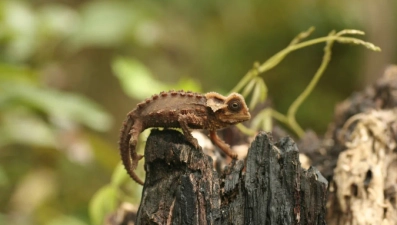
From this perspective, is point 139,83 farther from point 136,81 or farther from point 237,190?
point 237,190

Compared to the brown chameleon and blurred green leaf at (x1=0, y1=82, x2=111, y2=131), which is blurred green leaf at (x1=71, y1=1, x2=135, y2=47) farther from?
the brown chameleon

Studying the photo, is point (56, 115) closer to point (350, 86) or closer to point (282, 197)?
point (282, 197)

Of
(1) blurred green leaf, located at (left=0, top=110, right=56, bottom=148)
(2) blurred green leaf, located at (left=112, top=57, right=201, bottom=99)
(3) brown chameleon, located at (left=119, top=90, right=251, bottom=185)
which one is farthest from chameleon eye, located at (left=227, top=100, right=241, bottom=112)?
(1) blurred green leaf, located at (left=0, top=110, right=56, bottom=148)

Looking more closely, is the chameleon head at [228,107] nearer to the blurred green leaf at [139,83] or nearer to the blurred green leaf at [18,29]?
the blurred green leaf at [139,83]

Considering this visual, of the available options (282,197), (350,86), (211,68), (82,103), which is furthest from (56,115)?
(350,86)

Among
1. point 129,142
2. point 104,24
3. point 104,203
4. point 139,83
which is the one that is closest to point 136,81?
point 139,83

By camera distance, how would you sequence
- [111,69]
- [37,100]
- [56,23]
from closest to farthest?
1. [37,100]
2. [56,23]
3. [111,69]

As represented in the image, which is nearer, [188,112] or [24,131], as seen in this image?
[188,112]
